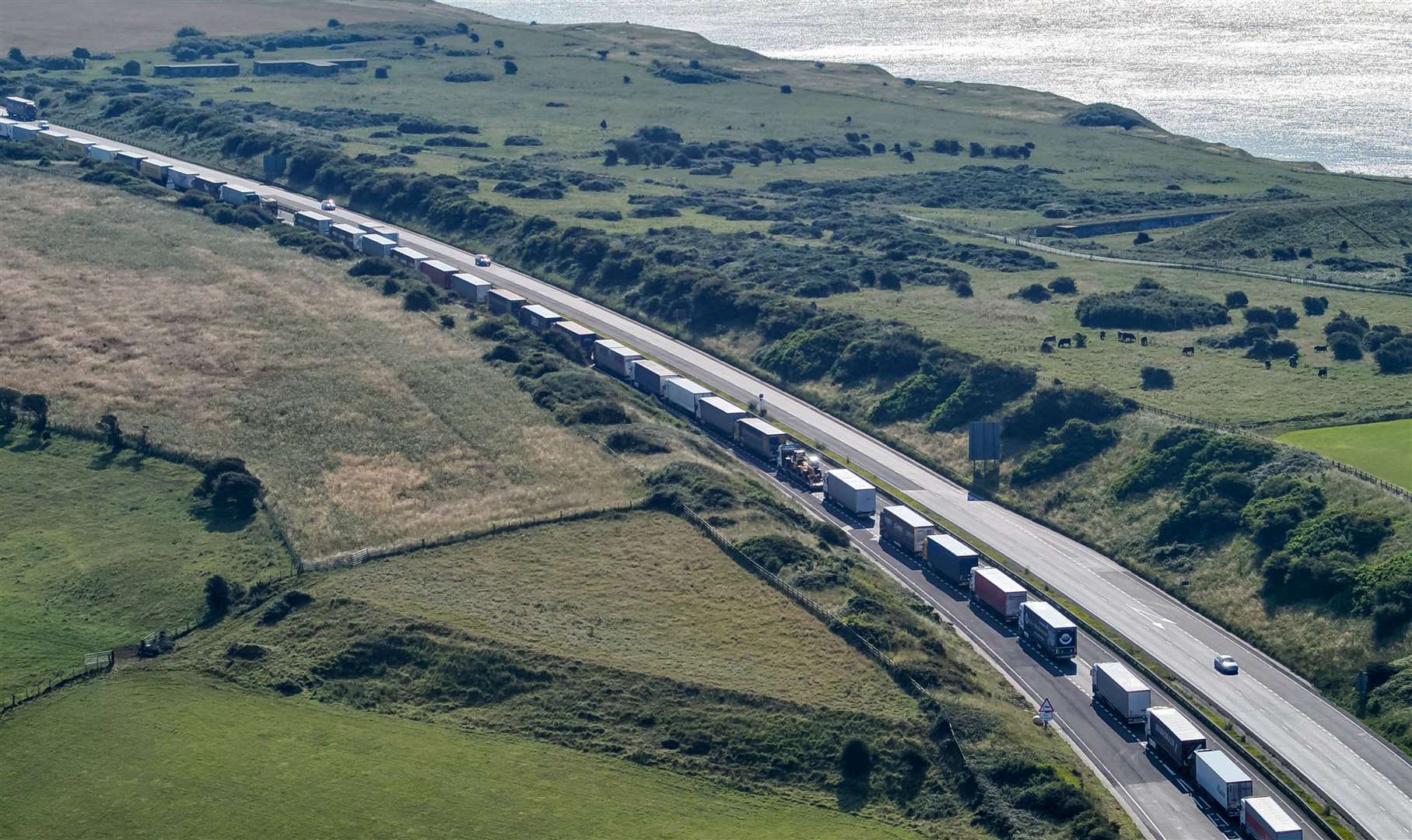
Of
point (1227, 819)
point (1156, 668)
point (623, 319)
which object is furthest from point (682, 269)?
point (1227, 819)

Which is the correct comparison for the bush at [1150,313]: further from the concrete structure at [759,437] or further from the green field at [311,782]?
the green field at [311,782]

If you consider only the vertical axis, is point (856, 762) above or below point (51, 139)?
below

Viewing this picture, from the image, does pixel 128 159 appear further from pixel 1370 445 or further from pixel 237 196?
pixel 1370 445

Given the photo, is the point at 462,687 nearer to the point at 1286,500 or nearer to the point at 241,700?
the point at 241,700

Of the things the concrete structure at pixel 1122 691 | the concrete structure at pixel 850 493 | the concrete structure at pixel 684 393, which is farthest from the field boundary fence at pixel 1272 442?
the concrete structure at pixel 684 393

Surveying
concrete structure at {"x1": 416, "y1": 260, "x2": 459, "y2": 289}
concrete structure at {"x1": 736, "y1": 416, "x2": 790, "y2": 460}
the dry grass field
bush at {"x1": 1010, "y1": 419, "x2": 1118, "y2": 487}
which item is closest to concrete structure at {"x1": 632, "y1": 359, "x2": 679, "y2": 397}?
concrete structure at {"x1": 736, "y1": 416, "x2": 790, "y2": 460}

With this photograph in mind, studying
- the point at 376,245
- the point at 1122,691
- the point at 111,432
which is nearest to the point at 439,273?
the point at 376,245
